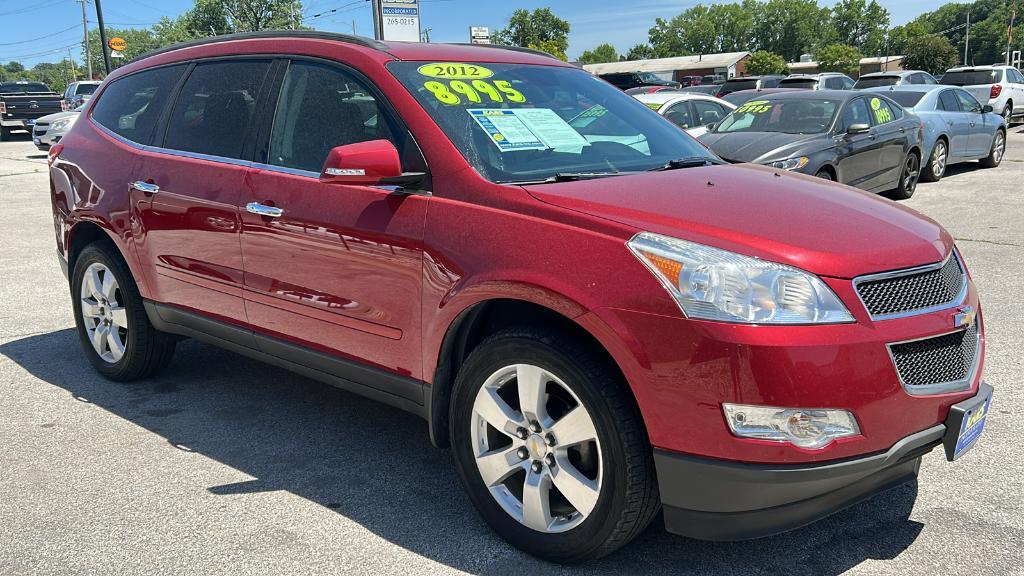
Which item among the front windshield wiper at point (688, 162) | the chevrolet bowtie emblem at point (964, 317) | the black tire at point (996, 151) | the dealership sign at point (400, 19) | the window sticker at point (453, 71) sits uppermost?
the dealership sign at point (400, 19)

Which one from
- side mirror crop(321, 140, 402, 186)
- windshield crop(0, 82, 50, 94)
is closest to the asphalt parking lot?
side mirror crop(321, 140, 402, 186)

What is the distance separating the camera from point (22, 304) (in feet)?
22.6

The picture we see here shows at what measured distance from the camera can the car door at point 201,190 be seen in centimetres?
402

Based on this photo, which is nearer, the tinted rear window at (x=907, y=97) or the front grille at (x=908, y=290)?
the front grille at (x=908, y=290)

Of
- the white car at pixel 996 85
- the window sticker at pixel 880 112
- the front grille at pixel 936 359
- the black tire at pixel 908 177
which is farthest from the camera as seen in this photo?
the white car at pixel 996 85

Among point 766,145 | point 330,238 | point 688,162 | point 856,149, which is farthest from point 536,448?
point 856,149

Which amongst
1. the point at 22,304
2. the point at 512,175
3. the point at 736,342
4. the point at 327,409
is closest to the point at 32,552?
the point at 327,409

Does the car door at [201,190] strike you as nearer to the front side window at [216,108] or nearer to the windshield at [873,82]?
the front side window at [216,108]

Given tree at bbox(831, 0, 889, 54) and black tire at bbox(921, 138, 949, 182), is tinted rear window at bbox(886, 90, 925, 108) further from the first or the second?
tree at bbox(831, 0, 889, 54)

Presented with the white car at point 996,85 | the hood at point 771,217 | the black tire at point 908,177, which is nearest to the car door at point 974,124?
the black tire at point 908,177

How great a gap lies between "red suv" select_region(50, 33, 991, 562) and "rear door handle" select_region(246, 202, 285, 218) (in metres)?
0.02

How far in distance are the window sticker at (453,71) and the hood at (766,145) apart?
18.7 feet

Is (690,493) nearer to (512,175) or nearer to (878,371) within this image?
(878,371)

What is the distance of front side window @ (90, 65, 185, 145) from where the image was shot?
4621 mm
